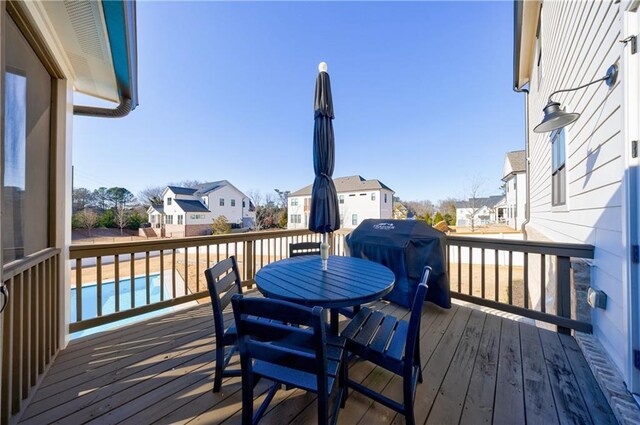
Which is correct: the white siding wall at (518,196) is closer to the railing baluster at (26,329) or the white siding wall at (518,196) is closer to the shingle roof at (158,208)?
the railing baluster at (26,329)

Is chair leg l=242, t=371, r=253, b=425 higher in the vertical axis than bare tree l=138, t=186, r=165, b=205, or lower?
lower

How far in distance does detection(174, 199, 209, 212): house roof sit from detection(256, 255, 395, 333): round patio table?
25728mm

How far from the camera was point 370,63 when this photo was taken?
29.8ft

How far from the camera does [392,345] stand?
4.88 feet

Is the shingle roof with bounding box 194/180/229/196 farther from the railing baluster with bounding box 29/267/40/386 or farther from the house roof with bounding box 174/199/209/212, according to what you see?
the railing baluster with bounding box 29/267/40/386

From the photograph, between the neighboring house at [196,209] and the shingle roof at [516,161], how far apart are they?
2749cm

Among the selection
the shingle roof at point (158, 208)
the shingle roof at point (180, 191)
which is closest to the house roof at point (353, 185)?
the shingle roof at point (180, 191)

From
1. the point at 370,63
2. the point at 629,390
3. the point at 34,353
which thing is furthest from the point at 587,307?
the point at 370,63

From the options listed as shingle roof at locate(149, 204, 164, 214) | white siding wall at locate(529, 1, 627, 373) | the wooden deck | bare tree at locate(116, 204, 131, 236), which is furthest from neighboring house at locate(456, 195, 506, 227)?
bare tree at locate(116, 204, 131, 236)

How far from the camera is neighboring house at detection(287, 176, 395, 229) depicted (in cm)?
2389

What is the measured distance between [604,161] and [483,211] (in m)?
35.3

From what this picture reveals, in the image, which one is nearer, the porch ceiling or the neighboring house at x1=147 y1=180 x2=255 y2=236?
the porch ceiling

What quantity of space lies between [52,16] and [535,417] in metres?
4.43

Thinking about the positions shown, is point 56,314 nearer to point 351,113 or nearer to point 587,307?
point 587,307
